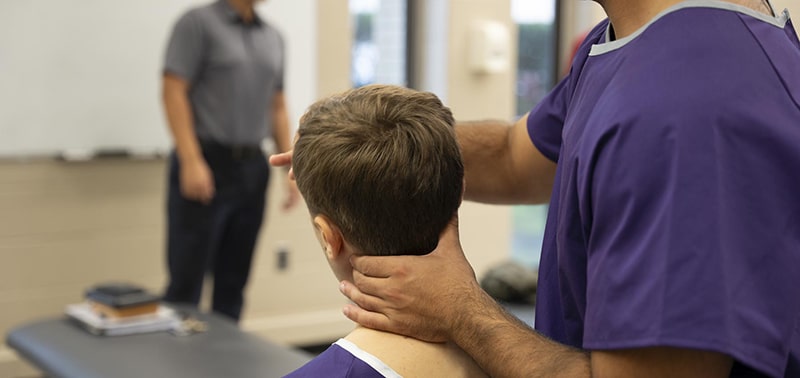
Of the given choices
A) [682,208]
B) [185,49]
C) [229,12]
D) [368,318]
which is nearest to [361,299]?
[368,318]

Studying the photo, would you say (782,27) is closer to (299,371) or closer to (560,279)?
(560,279)

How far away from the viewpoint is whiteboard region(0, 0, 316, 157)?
11.9ft

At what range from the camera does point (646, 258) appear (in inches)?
33.3

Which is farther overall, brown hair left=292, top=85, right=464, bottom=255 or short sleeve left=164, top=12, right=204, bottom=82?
short sleeve left=164, top=12, right=204, bottom=82

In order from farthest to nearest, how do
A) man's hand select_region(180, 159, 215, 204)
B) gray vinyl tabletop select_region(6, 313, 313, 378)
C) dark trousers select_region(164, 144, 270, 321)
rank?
dark trousers select_region(164, 144, 270, 321) → man's hand select_region(180, 159, 215, 204) → gray vinyl tabletop select_region(6, 313, 313, 378)

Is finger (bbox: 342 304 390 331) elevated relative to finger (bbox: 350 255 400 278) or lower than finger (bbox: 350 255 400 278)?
lower

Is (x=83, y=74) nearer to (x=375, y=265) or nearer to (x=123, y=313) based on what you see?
(x=123, y=313)

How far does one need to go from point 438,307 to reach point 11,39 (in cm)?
310

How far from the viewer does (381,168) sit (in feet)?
3.40

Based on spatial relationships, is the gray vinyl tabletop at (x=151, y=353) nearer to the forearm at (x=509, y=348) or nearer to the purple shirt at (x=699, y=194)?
the forearm at (x=509, y=348)

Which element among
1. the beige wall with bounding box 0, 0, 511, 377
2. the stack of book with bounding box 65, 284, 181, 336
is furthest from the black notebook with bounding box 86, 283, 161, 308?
the beige wall with bounding box 0, 0, 511, 377

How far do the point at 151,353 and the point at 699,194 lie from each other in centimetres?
179

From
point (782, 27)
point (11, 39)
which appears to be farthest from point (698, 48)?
point (11, 39)

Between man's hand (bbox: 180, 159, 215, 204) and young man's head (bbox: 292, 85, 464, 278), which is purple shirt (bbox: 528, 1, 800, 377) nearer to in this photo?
young man's head (bbox: 292, 85, 464, 278)
